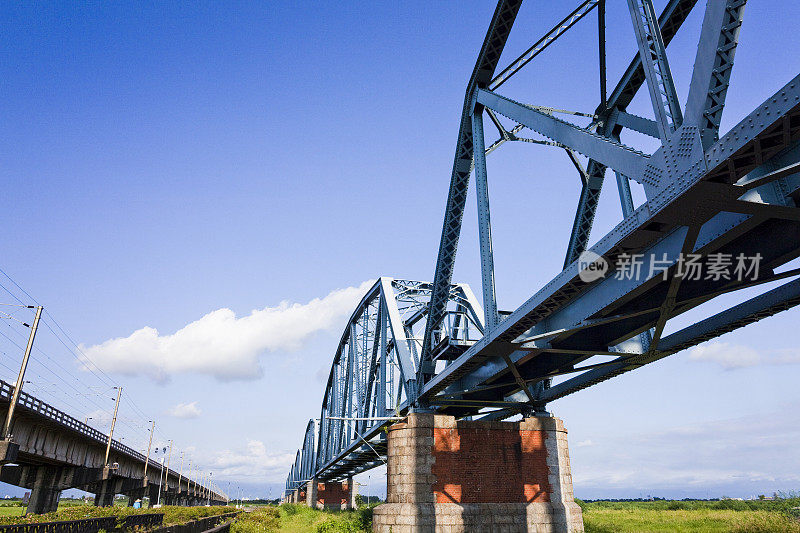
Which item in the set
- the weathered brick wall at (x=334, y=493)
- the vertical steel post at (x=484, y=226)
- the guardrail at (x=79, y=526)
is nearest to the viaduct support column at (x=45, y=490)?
the guardrail at (x=79, y=526)

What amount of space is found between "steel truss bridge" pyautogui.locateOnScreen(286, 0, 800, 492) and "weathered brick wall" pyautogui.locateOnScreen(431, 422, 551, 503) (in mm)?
1362

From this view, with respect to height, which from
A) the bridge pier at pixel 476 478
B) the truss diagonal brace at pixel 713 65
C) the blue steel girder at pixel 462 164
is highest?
the blue steel girder at pixel 462 164

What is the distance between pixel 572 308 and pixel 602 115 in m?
5.22

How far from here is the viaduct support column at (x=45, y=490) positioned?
4003 centimetres

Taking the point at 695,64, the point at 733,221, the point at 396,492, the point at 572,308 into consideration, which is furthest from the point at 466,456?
the point at 695,64

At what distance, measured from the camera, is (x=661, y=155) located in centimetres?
795

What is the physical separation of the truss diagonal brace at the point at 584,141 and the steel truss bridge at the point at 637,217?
0.03 m

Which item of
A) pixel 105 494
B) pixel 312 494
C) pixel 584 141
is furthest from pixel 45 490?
pixel 584 141

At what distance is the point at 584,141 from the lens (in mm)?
9664

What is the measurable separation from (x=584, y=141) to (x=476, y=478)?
1428 centimetres

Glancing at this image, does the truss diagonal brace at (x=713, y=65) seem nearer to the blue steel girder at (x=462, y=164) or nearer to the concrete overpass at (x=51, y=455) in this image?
the blue steel girder at (x=462, y=164)

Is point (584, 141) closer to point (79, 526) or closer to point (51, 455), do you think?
point (79, 526)

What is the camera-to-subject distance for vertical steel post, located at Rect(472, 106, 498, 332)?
14.2 m

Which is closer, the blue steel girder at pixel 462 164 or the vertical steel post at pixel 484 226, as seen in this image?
the vertical steel post at pixel 484 226
